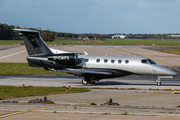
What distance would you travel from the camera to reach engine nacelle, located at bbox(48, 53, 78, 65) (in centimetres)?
2778

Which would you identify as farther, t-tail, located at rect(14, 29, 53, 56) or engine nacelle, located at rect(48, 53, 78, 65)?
t-tail, located at rect(14, 29, 53, 56)

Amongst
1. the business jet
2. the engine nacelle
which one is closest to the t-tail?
the business jet

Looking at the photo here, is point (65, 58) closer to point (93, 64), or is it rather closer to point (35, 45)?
point (93, 64)

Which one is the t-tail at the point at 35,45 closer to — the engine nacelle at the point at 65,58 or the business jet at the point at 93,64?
the business jet at the point at 93,64

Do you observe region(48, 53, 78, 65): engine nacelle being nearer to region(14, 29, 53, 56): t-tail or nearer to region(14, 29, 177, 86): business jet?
region(14, 29, 177, 86): business jet

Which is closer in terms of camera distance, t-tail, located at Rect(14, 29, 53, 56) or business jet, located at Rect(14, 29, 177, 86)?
business jet, located at Rect(14, 29, 177, 86)

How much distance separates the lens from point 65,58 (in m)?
27.9

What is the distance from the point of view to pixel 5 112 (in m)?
15.0

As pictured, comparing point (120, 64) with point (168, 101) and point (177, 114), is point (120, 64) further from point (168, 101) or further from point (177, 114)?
point (177, 114)

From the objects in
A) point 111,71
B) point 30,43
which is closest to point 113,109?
point 111,71

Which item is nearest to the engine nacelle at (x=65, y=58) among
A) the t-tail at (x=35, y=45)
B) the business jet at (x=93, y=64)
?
the business jet at (x=93, y=64)

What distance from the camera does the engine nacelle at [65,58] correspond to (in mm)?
27781

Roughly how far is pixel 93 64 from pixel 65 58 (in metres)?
3.15

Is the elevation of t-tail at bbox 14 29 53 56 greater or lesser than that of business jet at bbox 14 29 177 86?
greater
